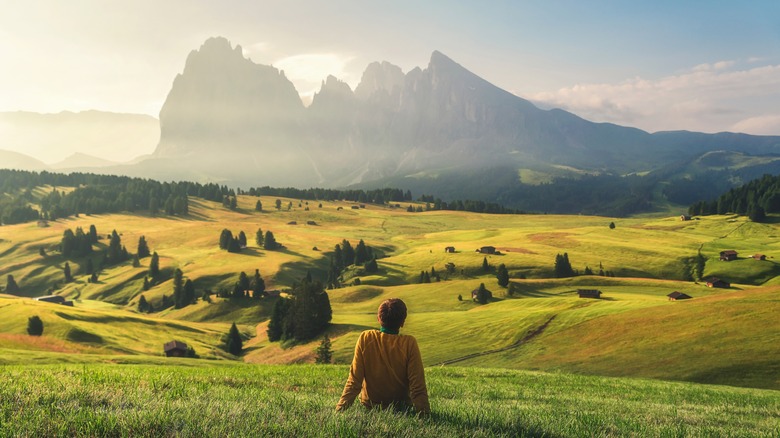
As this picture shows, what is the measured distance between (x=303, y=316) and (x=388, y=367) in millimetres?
102606

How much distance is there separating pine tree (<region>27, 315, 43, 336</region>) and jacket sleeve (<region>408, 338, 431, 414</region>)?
107223 millimetres

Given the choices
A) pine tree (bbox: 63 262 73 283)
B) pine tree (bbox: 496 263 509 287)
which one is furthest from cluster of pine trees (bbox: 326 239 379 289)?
pine tree (bbox: 63 262 73 283)

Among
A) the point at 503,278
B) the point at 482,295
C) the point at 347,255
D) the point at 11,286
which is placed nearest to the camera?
the point at 482,295

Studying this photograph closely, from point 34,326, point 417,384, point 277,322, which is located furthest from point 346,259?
point 417,384

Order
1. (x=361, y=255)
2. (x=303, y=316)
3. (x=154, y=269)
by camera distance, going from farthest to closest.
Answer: (x=361, y=255) → (x=154, y=269) → (x=303, y=316)

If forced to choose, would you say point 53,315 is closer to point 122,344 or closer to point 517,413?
point 122,344

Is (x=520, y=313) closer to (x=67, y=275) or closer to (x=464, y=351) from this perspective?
(x=464, y=351)

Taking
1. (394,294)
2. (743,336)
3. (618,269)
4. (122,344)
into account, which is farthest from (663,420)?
(618,269)

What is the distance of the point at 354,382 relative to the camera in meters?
9.90

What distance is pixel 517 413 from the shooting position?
10586mm

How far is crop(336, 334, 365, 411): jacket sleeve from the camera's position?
9555mm

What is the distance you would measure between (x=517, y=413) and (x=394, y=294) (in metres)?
130

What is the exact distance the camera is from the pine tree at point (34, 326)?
91.4 meters

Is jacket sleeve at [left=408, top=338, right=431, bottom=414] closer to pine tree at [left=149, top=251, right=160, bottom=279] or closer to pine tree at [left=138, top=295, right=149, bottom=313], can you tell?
pine tree at [left=138, top=295, right=149, bottom=313]
